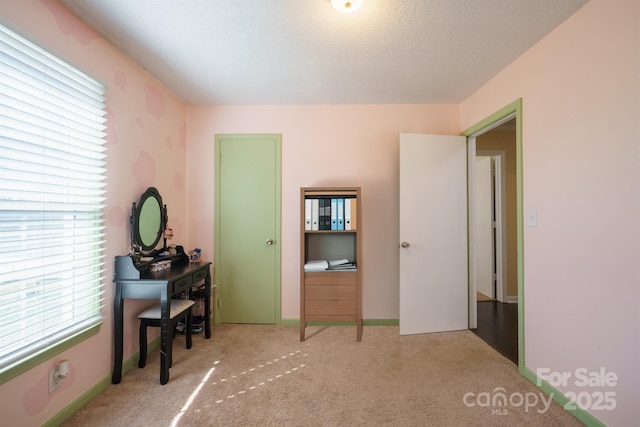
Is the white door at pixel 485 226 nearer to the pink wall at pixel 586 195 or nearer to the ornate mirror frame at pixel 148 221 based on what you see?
the pink wall at pixel 586 195

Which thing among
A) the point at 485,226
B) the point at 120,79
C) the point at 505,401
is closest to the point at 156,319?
the point at 120,79

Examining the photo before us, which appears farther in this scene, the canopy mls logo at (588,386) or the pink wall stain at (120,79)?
the pink wall stain at (120,79)

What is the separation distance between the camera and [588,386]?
144cm

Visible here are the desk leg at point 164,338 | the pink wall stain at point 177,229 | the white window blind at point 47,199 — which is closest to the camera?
the white window blind at point 47,199

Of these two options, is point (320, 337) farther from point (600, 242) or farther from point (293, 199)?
point (600, 242)

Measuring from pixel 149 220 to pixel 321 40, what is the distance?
1957mm

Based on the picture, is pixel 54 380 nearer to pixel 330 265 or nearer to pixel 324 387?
pixel 324 387

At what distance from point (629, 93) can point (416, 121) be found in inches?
64.7

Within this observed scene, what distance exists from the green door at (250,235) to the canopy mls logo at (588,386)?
2.30 meters

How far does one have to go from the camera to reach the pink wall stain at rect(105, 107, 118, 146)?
70.4 inches

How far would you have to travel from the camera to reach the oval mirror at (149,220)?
1994mm

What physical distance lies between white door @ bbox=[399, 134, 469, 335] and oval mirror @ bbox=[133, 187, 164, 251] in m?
2.29

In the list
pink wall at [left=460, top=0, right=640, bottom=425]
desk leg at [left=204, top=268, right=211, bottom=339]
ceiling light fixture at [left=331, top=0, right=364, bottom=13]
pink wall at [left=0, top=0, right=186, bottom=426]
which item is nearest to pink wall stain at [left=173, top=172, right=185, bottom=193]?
pink wall at [left=0, top=0, right=186, bottom=426]

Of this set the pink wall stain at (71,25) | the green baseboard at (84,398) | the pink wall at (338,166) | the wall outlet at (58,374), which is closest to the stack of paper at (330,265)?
the pink wall at (338,166)
